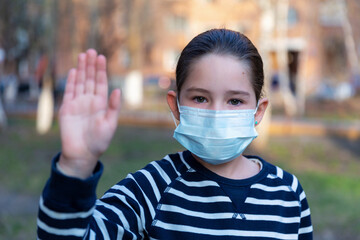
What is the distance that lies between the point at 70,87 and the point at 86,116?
11 centimetres

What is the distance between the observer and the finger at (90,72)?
4.95 feet

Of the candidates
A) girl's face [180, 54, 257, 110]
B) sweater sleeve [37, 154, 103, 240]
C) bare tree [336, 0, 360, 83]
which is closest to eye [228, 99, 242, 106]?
girl's face [180, 54, 257, 110]

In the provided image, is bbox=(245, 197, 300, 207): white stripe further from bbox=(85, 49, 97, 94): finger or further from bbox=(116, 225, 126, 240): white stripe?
bbox=(85, 49, 97, 94): finger

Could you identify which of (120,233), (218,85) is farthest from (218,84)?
(120,233)

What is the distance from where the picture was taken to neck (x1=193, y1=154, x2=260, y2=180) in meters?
1.98

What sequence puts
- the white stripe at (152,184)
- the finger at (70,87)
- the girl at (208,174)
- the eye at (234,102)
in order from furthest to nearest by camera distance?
the eye at (234,102) → the white stripe at (152,184) → the girl at (208,174) → the finger at (70,87)

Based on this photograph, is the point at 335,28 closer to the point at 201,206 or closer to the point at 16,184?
the point at 16,184

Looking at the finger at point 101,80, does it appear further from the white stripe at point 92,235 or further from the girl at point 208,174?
the white stripe at point 92,235

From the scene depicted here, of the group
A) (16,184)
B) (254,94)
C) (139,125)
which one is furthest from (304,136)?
(254,94)

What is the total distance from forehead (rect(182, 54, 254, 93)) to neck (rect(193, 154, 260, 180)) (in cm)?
30

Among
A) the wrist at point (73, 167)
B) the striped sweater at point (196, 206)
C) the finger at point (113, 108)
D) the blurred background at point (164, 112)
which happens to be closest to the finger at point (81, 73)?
the finger at point (113, 108)

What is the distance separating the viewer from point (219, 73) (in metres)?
1.90

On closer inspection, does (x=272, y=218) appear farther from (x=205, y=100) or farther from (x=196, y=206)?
(x=205, y=100)

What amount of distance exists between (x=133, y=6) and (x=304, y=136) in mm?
9970
